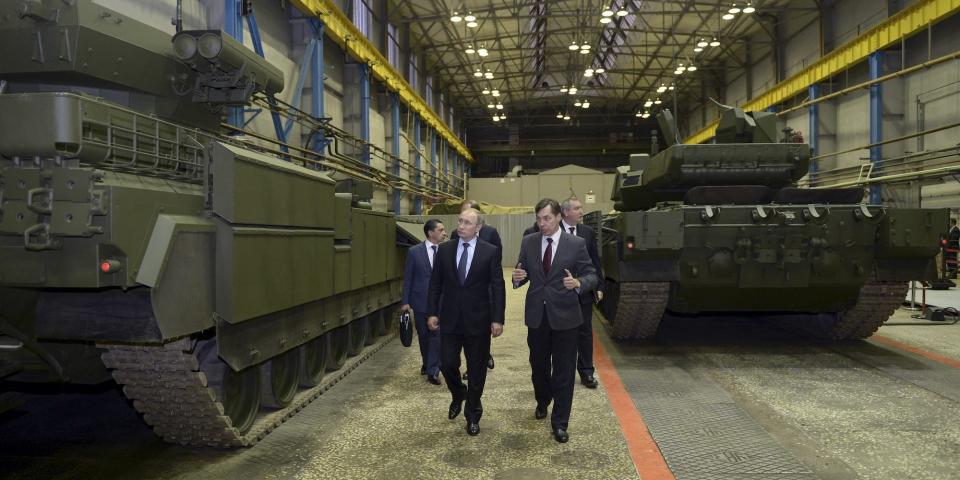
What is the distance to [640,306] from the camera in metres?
7.42

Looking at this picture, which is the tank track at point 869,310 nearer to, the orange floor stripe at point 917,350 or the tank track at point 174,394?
the orange floor stripe at point 917,350

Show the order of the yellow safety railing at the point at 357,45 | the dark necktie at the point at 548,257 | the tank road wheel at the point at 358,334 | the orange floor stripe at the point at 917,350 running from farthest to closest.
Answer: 1. the yellow safety railing at the point at 357,45
2. the tank road wheel at the point at 358,334
3. the orange floor stripe at the point at 917,350
4. the dark necktie at the point at 548,257

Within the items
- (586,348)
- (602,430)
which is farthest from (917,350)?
(602,430)

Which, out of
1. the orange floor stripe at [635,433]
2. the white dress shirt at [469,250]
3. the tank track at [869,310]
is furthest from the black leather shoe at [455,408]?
the tank track at [869,310]

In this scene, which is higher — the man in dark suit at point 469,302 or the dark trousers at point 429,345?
the man in dark suit at point 469,302

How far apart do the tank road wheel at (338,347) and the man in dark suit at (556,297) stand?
2899mm

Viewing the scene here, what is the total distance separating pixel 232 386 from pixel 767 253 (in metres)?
5.45

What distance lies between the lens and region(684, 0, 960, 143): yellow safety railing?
569 inches

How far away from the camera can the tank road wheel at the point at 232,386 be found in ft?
14.1

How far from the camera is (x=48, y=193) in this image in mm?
3186

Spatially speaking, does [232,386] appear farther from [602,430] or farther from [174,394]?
[602,430]

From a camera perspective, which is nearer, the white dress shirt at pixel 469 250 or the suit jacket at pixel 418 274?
the white dress shirt at pixel 469 250

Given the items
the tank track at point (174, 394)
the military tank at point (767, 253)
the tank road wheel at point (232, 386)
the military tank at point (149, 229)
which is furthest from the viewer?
the military tank at point (767, 253)

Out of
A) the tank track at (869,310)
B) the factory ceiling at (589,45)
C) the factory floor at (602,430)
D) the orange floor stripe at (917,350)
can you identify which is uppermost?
the factory ceiling at (589,45)
